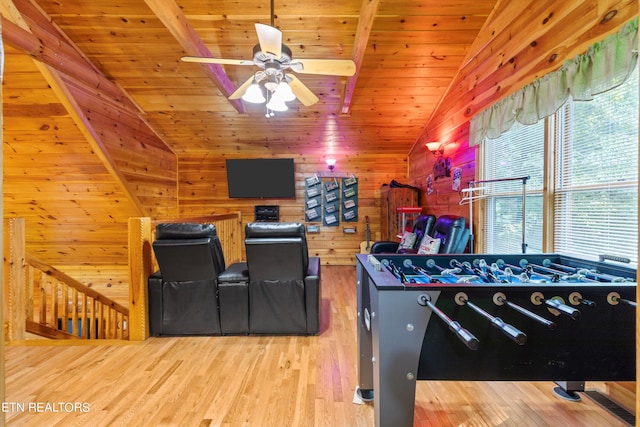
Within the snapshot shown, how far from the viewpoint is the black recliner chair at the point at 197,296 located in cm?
280

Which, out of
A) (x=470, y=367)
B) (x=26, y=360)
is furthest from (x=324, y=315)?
(x=26, y=360)

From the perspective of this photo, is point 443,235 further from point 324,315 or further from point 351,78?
point 351,78

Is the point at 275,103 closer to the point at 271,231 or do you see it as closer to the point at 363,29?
the point at 271,231

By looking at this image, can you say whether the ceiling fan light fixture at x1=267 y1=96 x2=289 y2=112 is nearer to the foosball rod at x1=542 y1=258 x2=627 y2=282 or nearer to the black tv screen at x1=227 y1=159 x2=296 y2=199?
the foosball rod at x1=542 y1=258 x2=627 y2=282

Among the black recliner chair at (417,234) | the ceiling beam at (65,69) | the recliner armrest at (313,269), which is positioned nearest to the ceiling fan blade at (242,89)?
the recliner armrest at (313,269)

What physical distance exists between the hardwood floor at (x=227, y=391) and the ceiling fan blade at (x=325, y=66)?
7.65 feet

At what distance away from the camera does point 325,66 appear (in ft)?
8.18

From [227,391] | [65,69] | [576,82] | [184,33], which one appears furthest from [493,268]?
[65,69]

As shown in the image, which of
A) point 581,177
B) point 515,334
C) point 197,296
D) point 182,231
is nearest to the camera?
point 515,334

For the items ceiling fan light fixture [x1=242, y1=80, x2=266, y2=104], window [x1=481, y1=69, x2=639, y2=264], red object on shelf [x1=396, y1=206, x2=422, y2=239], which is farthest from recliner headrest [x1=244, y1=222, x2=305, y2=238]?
red object on shelf [x1=396, y1=206, x2=422, y2=239]

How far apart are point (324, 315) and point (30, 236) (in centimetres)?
478

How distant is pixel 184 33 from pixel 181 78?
108cm

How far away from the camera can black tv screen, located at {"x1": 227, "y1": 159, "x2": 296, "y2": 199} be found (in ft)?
20.0

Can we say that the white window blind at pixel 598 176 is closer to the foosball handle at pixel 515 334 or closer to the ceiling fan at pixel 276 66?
the foosball handle at pixel 515 334
